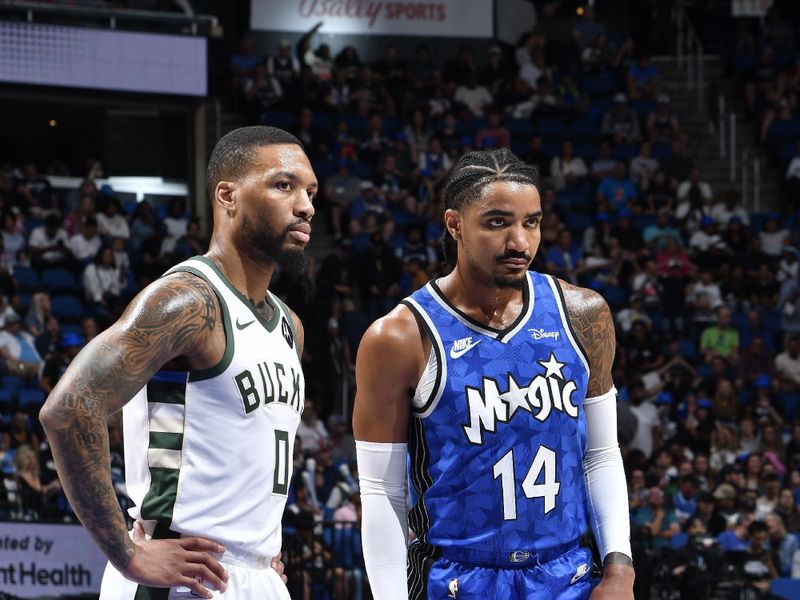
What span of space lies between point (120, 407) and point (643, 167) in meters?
15.3

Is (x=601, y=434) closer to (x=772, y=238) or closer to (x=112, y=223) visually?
(x=112, y=223)

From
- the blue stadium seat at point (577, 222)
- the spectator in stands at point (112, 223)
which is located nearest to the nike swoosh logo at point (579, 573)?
the spectator in stands at point (112, 223)

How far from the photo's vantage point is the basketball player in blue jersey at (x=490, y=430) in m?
3.83

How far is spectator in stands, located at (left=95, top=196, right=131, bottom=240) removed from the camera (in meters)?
14.7

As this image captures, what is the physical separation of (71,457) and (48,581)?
6789 millimetres

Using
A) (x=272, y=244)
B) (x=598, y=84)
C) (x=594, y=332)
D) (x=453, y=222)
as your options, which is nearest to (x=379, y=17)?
(x=598, y=84)

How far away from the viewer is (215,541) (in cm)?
346

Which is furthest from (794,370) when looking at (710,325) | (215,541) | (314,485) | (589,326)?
(215,541)

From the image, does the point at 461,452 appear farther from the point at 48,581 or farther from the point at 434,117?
the point at 434,117

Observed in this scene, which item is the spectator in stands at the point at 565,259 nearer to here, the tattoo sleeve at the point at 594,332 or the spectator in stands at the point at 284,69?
the spectator in stands at the point at 284,69

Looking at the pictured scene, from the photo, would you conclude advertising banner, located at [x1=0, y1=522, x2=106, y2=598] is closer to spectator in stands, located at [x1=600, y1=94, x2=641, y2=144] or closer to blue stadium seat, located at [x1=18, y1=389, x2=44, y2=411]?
blue stadium seat, located at [x1=18, y1=389, x2=44, y2=411]

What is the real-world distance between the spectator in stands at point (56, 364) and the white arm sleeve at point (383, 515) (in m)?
8.25

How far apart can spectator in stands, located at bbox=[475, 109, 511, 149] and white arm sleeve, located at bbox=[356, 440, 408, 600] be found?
13927 millimetres

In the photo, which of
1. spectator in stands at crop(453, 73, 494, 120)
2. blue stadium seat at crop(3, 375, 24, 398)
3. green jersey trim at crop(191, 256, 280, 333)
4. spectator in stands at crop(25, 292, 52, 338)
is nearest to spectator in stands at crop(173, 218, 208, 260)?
spectator in stands at crop(25, 292, 52, 338)
